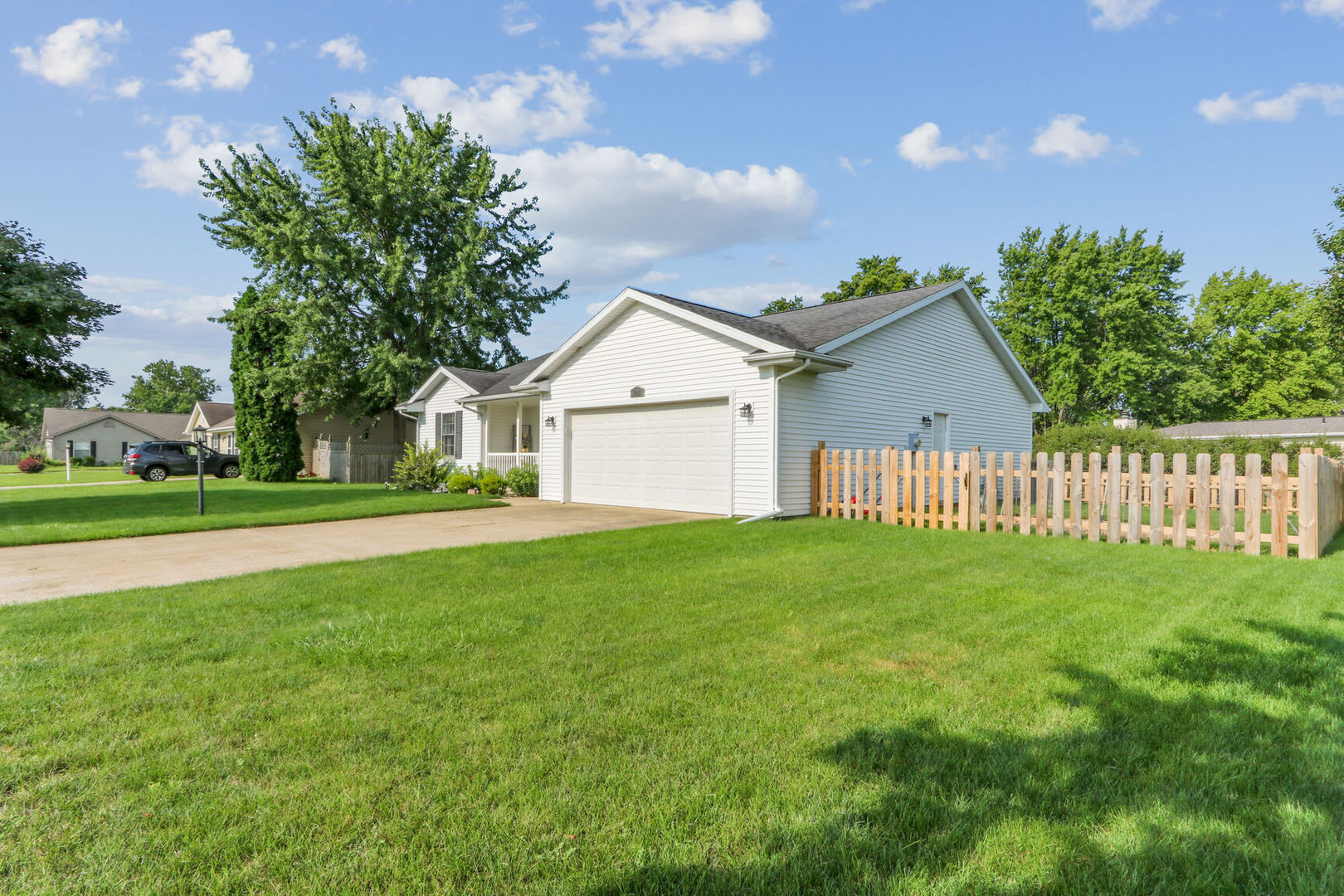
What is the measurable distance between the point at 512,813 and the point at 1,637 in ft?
14.6

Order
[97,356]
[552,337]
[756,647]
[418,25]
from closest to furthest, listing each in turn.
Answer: [756,647] → [418,25] → [97,356] → [552,337]

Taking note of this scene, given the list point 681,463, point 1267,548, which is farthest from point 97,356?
Result: point 1267,548

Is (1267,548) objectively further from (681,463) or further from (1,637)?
(1,637)

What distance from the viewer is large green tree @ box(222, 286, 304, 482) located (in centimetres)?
2475

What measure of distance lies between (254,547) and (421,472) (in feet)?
37.5

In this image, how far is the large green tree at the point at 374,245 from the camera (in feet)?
85.7

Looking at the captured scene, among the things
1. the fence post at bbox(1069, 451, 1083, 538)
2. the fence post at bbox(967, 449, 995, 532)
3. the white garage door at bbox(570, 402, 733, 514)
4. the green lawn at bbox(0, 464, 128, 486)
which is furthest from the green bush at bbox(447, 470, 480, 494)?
the green lawn at bbox(0, 464, 128, 486)

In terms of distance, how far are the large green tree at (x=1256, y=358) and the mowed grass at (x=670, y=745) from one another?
45.8 metres

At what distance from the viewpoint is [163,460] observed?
26000mm

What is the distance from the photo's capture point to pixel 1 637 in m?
4.21

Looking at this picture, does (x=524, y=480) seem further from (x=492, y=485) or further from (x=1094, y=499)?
(x=1094, y=499)

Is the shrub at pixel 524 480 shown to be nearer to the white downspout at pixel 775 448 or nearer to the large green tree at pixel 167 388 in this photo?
the white downspout at pixel 775 448

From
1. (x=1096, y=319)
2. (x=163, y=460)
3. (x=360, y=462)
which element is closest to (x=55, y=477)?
(x=163, y=460)

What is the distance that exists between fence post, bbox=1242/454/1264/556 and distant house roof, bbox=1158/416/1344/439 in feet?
84.7
